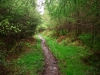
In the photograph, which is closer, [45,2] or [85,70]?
[45,2]

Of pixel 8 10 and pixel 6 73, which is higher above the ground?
pixel 8 10

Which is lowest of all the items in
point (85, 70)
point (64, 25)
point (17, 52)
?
point (85, 70)

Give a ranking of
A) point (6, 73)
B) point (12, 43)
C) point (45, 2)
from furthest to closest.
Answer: point (12, 43) < point (6, 73) < point (45, 2)

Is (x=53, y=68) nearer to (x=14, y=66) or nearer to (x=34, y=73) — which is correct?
(x=34, y=73)

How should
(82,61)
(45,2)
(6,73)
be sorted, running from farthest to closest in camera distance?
(82,61) → (6,73) → (45,2)

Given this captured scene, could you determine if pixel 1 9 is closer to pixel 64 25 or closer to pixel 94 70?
pixel 94 70

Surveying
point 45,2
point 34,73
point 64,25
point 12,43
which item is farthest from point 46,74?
point 64,25

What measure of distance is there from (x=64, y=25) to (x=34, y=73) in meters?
19.2

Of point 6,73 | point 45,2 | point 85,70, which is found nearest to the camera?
point 45,2

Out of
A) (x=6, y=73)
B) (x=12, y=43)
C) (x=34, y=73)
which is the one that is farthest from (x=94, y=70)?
(x=12, y=43)

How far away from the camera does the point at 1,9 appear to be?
12.8 m

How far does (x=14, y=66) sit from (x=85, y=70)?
5.88m

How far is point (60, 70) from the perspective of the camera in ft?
37.8

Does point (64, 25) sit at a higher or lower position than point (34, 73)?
higher
